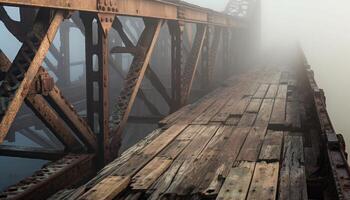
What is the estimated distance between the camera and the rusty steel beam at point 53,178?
144 inches

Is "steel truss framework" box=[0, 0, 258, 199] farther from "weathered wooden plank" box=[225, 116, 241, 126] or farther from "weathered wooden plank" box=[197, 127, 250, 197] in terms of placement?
"weathered wooden plank" box=[225, 116, 241, 126]

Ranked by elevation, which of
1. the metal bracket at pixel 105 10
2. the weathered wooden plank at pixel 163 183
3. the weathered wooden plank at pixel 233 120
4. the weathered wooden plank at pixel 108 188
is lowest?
→ the weathered wooden plank at pixel 233 120

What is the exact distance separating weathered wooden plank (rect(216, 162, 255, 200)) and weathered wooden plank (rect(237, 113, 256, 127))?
79.9 inches

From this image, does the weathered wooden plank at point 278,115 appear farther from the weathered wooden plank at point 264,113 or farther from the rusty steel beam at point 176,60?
the rusty steel beam at point 176,60

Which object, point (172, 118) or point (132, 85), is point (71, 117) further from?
point (172, 118)

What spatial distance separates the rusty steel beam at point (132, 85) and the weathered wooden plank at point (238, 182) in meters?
1.81

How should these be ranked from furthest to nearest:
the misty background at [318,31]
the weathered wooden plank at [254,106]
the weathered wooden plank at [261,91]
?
the misty background at [318,31]
the weathered wooden plank at [261,91]
the weathered wooden plank at [254,106]

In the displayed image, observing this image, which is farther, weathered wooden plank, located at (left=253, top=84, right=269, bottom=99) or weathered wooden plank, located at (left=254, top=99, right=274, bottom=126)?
weathered wooden plank, located at (left=253, top=84, right=269, bottom=99)

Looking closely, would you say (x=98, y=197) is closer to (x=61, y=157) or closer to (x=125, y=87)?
(x=61, y=157)

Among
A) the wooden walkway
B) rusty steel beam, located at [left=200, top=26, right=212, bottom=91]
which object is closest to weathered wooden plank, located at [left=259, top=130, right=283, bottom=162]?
the wooden walkway

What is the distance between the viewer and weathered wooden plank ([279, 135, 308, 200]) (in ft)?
11.1

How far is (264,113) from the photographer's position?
7.07m

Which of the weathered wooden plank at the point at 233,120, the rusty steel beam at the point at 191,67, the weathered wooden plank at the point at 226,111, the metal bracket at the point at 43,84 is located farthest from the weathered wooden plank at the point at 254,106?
the metal bracket at the point at 43,84

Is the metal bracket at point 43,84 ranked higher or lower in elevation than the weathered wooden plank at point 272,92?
higher
